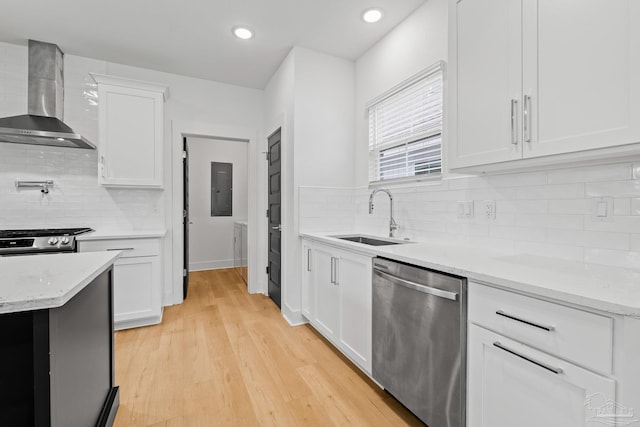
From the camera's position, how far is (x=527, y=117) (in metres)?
1.35

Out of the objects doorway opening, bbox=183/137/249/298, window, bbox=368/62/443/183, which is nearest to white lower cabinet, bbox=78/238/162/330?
doorway opening, bbox=183/137/249/298

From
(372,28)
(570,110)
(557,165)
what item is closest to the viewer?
(570,110)

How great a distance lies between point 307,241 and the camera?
283 cm

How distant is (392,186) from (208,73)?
106 inches

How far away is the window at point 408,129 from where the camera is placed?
2.26 meters

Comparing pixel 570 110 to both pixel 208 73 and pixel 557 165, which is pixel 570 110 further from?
pixel 208 73

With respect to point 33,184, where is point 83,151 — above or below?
above

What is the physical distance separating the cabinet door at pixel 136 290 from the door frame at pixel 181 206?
0.60m

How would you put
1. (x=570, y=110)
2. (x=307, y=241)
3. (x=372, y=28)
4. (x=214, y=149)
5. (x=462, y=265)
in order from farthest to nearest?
(x=214, y=149), (x=307, y=241), (x=372, y=28), (x=462, y=265), (x=570, y=110)

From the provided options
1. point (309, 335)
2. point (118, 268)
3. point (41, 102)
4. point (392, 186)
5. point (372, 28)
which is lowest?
point (309, 335)

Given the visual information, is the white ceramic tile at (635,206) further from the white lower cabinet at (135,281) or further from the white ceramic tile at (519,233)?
the white lower cabinet at (135,281)

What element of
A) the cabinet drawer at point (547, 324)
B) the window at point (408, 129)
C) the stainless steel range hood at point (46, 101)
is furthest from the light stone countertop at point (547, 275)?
the stainless steel range hood at point (46, 101)

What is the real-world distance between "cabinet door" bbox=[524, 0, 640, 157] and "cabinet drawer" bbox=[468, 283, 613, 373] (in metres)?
0.67

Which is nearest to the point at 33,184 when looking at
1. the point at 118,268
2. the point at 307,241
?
the point at 118,268
